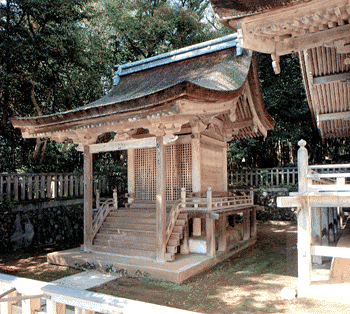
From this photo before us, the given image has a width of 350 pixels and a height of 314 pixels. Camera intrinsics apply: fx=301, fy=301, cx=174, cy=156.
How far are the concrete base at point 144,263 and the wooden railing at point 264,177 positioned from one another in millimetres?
7627

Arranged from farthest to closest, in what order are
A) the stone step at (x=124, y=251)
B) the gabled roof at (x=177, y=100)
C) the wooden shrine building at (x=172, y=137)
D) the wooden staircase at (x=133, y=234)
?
the wooden staircase at (x=133, y=234) → the stone step at (x=124, y=251) → the wooden shrine building at (x=172, y=137) → the gabled roof at (x=177, y=100)

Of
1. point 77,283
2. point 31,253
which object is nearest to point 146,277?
point 77,283

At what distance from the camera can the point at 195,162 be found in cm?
991

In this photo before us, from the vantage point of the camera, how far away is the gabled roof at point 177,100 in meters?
7.18

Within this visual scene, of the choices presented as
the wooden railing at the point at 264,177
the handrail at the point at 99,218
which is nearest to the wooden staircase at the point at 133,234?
the handrail at the point at 99,218

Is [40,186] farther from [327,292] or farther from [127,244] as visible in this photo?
[327,292]

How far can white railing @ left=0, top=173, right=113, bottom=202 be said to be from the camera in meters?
10.2

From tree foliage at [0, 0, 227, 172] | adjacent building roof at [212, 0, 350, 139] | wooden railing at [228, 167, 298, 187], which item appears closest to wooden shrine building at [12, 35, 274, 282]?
adjacent building roof at [212, 0, 350, 139]

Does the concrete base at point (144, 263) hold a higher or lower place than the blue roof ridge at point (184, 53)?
lower

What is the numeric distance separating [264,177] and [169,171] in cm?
790

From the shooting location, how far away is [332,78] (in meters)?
6.54

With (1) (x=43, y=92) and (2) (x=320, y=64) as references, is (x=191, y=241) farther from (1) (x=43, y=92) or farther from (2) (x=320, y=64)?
(1) (x=43, y=92)

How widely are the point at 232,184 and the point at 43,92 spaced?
10.9 meters

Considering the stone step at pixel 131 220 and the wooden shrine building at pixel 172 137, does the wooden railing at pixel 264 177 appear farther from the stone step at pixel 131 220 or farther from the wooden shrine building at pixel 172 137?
the stone step at pixel 131 220
